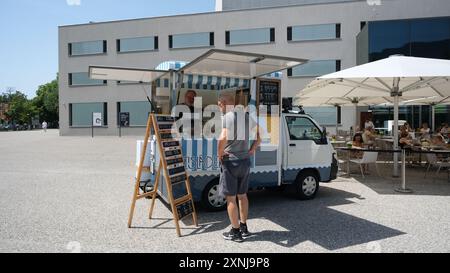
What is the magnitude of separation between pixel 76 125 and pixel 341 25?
24843mm

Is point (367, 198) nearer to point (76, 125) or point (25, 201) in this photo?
point (25, 201)

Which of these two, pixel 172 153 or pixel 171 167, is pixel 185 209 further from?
pixel 172 153

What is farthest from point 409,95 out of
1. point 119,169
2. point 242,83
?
point 119,169

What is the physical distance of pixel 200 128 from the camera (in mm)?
5777

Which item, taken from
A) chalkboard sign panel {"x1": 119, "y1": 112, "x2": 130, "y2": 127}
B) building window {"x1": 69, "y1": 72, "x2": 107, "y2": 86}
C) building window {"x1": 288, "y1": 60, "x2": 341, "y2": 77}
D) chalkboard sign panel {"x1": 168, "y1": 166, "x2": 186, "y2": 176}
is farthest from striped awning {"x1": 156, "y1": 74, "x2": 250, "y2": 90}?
building window {"x1": 69, "y1": 72, "x2": 107, "y2": 86}

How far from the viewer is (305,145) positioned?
20.9 ft

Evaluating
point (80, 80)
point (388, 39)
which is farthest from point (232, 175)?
point (80, 80)

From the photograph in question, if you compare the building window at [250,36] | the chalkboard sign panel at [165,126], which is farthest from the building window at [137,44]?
the chalkboard sign panel at [165,126]

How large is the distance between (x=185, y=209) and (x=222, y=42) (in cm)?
2421

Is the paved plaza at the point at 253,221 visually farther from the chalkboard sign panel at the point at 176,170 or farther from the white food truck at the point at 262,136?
the chalkboard sign panel at the point at 176,170

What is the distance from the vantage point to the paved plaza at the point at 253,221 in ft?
13.4

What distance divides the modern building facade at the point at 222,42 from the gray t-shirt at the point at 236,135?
19.4 meters

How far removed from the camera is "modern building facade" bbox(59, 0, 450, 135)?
24609 mm
